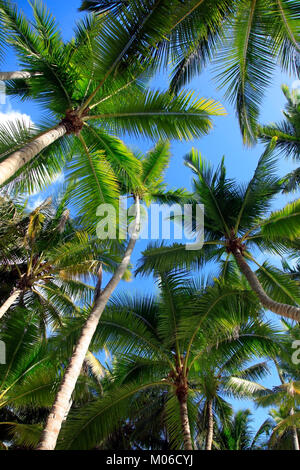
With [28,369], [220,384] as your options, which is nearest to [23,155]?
[28,369]

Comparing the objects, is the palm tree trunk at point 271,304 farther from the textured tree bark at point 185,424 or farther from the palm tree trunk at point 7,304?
the palm tree trunk at point 7,304

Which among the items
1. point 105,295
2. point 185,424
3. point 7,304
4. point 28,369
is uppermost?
point 7,304

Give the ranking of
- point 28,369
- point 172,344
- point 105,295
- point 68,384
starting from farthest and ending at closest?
1. point 28,369
2. point 172,344
3. point 105,295
4. point 68,384

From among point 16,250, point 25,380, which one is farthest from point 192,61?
point 25,380

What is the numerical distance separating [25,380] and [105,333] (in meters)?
2.57

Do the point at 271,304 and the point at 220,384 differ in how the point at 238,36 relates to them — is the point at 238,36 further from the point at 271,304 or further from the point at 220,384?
the point at 220,384

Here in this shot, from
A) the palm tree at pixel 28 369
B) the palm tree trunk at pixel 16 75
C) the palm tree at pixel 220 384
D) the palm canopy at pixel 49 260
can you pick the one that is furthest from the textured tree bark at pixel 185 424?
the palm tree trunk at pixel 16 75

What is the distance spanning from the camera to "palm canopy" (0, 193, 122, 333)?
971 cm

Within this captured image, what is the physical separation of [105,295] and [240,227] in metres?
5.11

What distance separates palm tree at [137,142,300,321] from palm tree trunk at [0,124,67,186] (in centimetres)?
457

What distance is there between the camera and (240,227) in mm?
10211

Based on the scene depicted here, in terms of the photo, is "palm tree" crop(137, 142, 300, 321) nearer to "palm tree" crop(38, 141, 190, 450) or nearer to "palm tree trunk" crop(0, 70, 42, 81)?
"palm tree" crop(38, 141, 190, 450)

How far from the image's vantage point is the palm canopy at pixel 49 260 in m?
9.71

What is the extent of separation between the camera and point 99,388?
13914mm
